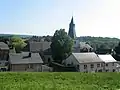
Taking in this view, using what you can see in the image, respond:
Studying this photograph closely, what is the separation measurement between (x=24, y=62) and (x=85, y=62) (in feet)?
45.4

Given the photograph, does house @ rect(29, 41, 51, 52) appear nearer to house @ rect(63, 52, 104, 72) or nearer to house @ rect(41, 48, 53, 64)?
house @ rect(41, 48, 53, 64)

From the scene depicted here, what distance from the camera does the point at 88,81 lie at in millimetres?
26453

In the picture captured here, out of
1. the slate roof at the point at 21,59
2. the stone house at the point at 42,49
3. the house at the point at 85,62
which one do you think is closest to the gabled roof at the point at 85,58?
the house at the point at 85,62

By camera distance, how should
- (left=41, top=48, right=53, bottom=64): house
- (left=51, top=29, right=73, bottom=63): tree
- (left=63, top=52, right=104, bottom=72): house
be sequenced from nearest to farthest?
(left=63, top=52, right=104, bottom=72): house, (left=51, top=29, right=73, bottom=63): tree, (left=41, top=48, right=53, bottom=64): house

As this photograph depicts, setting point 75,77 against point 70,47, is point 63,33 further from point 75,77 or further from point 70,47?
point 75,77

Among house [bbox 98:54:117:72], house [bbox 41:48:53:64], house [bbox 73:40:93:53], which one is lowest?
house [bbox 98:54:117:72]

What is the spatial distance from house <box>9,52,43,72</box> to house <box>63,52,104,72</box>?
8348mm

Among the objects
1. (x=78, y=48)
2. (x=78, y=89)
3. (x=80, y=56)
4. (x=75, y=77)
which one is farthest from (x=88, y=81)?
(x=78, y=48)

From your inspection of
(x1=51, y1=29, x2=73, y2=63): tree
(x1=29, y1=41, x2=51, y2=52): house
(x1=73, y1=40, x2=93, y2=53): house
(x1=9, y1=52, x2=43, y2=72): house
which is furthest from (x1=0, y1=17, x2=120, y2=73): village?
(x1=73, y1=40, x2=93, y2=53): house

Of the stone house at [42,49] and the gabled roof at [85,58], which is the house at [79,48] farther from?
the gabled roof at [85,58]

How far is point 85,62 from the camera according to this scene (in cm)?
5344

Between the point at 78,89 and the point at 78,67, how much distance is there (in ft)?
109

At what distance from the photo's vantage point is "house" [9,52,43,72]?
A: 4750 cm

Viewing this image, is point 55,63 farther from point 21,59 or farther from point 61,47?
point 21,59
